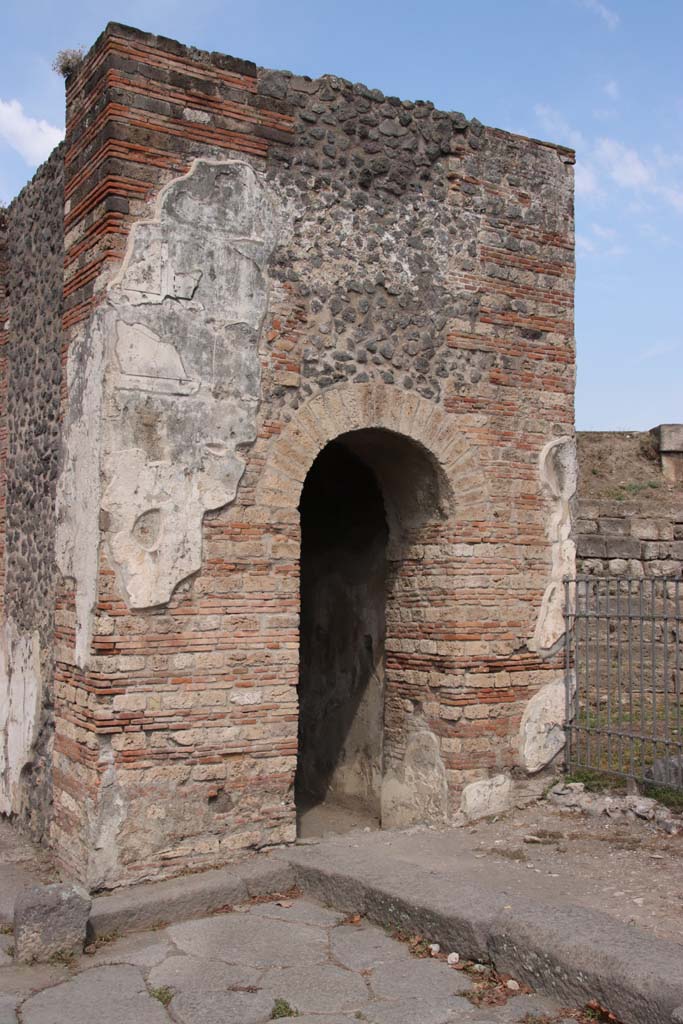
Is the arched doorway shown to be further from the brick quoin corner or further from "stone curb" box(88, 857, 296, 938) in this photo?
"stone curb" box(88, 857, 296, 938)

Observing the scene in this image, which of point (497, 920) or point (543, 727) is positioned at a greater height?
point (543, 727)

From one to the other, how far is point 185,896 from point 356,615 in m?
3.48

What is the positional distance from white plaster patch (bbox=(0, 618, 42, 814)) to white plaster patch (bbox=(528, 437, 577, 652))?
3.68 m

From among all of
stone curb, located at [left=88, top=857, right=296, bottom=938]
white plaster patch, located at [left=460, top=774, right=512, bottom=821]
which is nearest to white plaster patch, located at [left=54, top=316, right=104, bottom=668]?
stone curb, located at [left=88, top=857, right=296, bottom=938]

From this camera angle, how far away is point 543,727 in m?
7.61

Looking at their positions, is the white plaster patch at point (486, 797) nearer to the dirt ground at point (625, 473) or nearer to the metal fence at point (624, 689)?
the metal fence at point (624, 689)

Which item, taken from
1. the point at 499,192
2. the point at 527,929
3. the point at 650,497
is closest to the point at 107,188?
the point at 499,192

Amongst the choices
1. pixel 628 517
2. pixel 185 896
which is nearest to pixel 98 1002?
pixel 185 896

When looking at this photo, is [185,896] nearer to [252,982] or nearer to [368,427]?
[252,982]

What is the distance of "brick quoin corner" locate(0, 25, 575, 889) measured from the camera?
20.4 feet

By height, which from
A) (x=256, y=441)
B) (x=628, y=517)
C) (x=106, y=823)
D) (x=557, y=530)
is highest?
(x=256, y=441)

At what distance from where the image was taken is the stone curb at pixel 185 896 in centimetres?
562

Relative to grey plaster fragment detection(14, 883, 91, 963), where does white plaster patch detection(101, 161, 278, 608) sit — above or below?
above

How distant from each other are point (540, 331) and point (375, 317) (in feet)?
4.89
